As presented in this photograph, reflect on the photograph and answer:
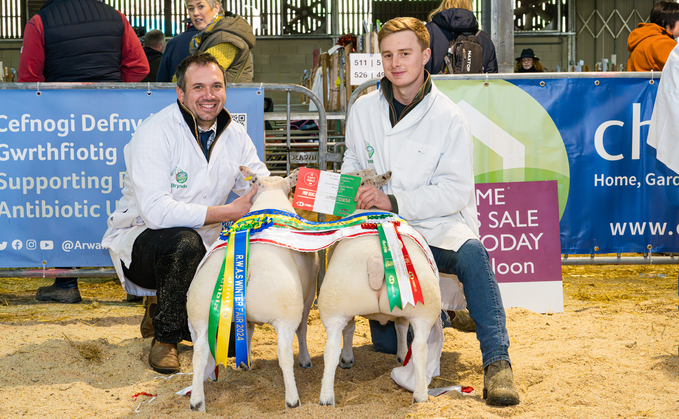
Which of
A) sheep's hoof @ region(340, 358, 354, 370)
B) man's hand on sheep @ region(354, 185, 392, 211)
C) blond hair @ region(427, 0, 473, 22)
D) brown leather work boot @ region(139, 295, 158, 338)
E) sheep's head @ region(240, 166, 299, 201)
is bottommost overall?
sheep's hoof @ region(340, 358, 354, 370)

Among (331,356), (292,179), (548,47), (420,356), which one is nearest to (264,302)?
(331,356)

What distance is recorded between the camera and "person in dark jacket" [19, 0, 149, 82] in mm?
4727

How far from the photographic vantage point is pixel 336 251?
2.71 meters

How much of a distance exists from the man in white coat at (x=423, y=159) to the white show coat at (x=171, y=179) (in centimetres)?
88

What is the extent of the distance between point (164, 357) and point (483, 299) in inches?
68.7

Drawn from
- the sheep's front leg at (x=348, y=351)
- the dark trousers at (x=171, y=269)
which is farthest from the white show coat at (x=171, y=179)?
Answer: the sheep's front leg at (x=348, y=351)

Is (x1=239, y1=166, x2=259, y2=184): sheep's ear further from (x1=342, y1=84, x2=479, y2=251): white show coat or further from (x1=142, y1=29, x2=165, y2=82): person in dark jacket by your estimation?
(x1=142, y1=29, x2=165, y2=82): person in dark jacket

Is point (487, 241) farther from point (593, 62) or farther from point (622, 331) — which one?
point (593, 62)

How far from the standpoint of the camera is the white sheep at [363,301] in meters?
2.52

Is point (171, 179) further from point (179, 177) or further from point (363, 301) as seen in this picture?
point (363, 301)

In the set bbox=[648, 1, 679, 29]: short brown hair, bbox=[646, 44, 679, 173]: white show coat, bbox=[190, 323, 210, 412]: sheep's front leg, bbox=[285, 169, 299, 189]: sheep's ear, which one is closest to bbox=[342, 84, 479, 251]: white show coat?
bbox=[285, 169, 299, 189]: sheep's ear

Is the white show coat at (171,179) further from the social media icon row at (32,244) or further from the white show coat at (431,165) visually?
the social media icon row at (32,244)

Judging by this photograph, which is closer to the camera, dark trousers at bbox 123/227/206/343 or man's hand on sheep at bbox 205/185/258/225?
dark trousers at bbox 123/227/206/343

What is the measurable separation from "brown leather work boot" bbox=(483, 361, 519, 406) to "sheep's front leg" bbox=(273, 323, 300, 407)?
88 cm
